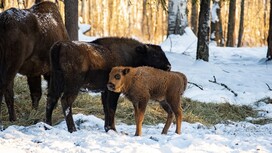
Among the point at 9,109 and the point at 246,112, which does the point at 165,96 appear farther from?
the point at 246,112

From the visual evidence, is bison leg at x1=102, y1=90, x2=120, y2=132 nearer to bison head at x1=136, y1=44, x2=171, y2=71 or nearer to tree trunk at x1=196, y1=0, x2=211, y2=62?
bison head at x1=136, y1=44, x2=171, y2=71

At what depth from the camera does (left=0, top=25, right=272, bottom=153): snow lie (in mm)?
5051

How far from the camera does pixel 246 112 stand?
32.2 feet

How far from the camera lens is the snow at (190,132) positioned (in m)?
5.05

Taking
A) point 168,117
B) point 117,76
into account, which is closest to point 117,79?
point 117,76

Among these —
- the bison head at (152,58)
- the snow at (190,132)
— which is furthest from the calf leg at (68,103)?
the bison head at (152,58)

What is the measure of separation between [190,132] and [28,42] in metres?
2.56

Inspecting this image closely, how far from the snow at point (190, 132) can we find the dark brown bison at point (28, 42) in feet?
2.88

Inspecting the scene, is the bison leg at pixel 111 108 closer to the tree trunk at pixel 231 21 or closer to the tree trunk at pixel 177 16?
the tree trunk at pixel 177 16

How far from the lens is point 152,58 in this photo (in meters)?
7.32

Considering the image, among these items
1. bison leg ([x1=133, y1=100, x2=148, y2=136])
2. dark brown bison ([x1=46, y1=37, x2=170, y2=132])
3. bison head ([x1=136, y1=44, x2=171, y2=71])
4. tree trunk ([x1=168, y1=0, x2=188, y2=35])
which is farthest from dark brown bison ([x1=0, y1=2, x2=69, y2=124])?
tree trunk ([x1=168, y1=0, x2=188, y2=35])

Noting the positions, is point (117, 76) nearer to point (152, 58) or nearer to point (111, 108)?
point (111, 108)

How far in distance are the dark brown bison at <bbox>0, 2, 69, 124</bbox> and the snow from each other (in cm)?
88

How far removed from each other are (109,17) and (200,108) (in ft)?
58.9
